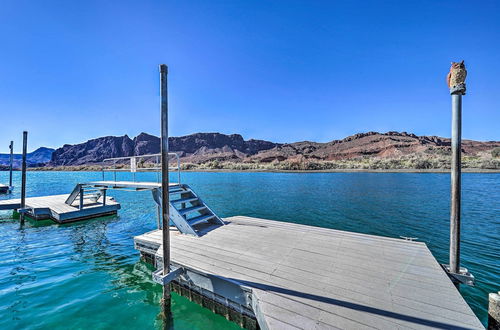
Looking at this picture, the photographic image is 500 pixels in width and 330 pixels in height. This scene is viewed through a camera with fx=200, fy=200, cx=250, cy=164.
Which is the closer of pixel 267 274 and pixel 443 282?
pixel 443 282

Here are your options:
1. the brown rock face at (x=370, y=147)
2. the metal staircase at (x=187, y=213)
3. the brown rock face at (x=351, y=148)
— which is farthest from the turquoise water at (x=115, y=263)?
the brown rock face at (x=370, y=147)

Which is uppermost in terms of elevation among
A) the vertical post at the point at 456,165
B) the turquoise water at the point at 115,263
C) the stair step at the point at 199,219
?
the vertical post at the point at 456,165

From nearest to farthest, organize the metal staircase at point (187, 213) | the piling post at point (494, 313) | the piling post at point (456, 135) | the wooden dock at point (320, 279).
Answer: the wooden dock at point (320, 279) < the piling post at point (494, 313) < the piling post at point (456, 135) < the metal staircase at point (187, 213)

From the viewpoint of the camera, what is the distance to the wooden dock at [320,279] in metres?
2.75

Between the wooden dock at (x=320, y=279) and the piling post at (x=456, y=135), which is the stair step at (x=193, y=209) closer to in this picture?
the wooden dock at (x=320, y=279)

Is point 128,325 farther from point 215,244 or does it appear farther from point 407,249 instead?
point 407,249

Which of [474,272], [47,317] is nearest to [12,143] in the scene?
[47,317]

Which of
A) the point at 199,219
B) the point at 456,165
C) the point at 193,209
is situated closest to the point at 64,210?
the point at 193,209

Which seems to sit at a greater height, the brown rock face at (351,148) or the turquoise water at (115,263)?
the brown rock face at (351,148)

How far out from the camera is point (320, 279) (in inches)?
144

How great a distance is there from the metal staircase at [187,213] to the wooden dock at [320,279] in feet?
1.20

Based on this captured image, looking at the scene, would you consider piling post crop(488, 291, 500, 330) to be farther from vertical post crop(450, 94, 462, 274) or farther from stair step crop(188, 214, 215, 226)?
stair step crop(188, 214, 215, 226)

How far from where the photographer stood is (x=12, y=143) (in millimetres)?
24906

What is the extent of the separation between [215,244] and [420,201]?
18.0m
